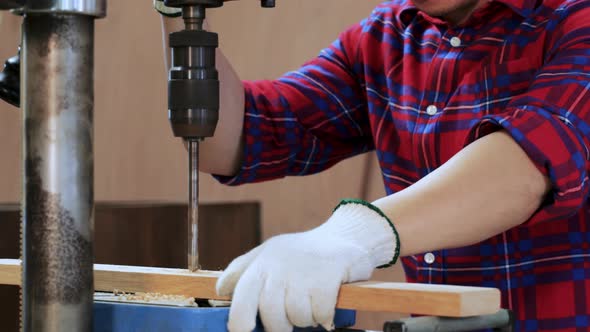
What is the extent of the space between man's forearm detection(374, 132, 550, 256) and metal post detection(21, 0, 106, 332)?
0.33m

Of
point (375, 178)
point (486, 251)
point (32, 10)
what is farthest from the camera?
point (375, 178)

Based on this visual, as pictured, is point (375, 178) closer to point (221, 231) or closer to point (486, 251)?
point (221, 231)

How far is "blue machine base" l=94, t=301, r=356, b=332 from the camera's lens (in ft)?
2.28

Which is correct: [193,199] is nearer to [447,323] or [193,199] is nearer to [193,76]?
[193,76]

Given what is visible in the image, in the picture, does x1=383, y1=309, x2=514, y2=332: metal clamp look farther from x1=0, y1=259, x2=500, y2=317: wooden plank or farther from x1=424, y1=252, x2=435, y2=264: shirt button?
x1=424, y1=252, x2=435, y2=264: shirt button

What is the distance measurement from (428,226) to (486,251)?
313 millimetres

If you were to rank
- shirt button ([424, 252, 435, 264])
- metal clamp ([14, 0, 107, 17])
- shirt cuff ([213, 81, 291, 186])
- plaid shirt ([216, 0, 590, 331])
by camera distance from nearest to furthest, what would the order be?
1. metal clamp ([14, 0, 107, 17])
2. plaid shirt ([216, 0, 590, 331])
3. shirt button ([424, 252, 435, 264])
4. shirt cuff ([213, 81, 291, 186])

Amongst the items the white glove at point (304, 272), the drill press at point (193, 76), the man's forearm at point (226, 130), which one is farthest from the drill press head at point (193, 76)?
the man's forearm at point (226, 130)

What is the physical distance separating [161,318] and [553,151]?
441mm

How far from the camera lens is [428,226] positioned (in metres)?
0.87

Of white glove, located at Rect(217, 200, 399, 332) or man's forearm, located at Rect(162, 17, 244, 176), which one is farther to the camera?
man's forearm, located at Rect(162, 17, 244, 176)

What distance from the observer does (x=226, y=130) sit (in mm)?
1305

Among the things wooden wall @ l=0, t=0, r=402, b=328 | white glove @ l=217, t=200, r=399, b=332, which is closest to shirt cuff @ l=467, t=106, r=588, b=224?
white glove @ l=217, t=200, r=399, b=332

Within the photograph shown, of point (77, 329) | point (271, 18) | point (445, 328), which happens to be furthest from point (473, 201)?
point (271, 18)
